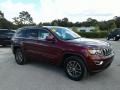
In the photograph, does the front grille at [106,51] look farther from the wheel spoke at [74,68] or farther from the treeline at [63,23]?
the treeline at [63,23]

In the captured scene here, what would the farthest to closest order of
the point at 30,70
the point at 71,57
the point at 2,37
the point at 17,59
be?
the point at 2,37
the point at 17,59
the point at 30,70
the point at 71,57

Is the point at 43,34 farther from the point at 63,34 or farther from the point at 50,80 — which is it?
the point at 50,80

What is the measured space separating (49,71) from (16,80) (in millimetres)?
1481

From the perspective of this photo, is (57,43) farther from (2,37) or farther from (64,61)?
(2,37)

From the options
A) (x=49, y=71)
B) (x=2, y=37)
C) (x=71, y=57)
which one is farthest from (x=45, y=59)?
(x=2, y=37)

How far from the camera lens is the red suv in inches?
219

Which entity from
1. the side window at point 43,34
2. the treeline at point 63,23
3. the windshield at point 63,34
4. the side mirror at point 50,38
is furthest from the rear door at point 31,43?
the treeline at point 63,23

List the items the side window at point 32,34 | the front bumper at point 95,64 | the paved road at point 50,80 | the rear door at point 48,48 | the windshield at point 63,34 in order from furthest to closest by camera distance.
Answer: the side window at point 32,34
the windshield at point 63,34
the rear door at point 48,48
the front bumper at point 95,64
the paved road at point 50,80

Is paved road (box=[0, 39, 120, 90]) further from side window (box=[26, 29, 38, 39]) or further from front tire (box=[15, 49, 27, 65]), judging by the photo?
side window (box=[26, 29, 38, 39])

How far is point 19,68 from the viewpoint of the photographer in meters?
7.63

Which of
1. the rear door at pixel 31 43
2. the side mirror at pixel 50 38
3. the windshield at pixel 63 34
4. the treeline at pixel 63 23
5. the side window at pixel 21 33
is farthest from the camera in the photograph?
the treeline at pixel 63 23

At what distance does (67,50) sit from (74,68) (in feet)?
2.02

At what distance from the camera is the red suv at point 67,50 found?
18.2ft

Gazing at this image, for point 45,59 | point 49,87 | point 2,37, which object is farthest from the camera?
point 2,37
